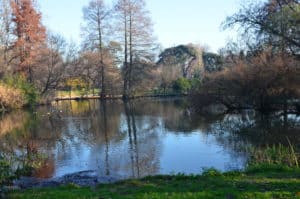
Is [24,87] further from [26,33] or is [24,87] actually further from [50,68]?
[50,68]

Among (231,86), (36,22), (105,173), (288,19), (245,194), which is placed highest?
(36,22)

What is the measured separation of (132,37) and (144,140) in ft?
115

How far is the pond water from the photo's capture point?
13961mm

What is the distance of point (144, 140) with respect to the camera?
1970 centimetres

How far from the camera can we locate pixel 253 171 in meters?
10.2

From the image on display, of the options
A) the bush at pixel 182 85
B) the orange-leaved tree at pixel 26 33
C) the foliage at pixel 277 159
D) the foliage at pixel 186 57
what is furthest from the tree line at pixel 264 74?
the foliage at pixel 186 57

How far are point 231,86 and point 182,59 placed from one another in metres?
47.7

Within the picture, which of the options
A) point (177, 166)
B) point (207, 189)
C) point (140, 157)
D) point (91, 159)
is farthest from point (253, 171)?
point (91, 159)

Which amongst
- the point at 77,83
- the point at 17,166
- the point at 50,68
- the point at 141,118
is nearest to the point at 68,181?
the point at 17,166

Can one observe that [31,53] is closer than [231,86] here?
No

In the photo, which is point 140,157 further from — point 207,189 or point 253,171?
point 207,189

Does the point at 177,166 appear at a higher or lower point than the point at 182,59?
lower

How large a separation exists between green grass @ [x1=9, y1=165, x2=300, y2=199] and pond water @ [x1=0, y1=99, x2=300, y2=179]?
10.0 ft

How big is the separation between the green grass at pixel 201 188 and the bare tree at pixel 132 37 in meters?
43.8
